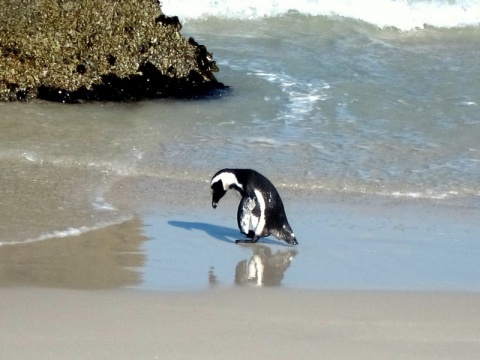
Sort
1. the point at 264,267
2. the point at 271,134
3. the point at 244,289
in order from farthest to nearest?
the point at 271,134 < the point at 264,267 < the point at 244,289

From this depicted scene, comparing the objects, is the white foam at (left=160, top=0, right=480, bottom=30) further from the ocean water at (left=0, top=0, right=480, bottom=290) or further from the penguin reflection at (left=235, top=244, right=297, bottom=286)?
the penguin reflection at (left=235, top=244, right=297, bottom=286)

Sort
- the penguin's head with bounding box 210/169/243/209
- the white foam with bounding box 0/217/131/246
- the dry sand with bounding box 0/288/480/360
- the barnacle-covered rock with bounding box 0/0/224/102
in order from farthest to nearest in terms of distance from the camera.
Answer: the barnacle-covered rock with bounding box 0/0/224/102, the penguin's head with bounding box 210/169/243/209, the white foam with bounding box 0/217/131/246, the dry sand with bounding box 0/288/480/360

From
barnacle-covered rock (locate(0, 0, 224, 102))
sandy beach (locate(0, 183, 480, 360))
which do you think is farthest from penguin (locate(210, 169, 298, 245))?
barnacle-covered rock (locate(0, 0, 224, 102))

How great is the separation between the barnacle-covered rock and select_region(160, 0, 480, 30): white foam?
449 cm

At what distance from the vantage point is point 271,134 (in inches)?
345

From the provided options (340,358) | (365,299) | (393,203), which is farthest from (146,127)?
(340,358)

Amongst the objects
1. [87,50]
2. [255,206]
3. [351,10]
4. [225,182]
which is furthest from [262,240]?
[351,10]

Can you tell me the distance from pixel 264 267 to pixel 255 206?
65 cm

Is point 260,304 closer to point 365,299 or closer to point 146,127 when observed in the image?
point 365,299

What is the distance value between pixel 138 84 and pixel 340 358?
5826mm

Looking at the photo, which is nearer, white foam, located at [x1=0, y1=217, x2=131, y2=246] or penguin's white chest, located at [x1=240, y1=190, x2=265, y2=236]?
white foam, located at [x1=0, y1=217, x2=131, y2=246]

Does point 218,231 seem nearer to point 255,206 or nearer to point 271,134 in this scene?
point 255,206

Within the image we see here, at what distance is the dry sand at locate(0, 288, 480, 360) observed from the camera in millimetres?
4160

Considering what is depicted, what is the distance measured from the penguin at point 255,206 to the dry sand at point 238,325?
1.01 m
